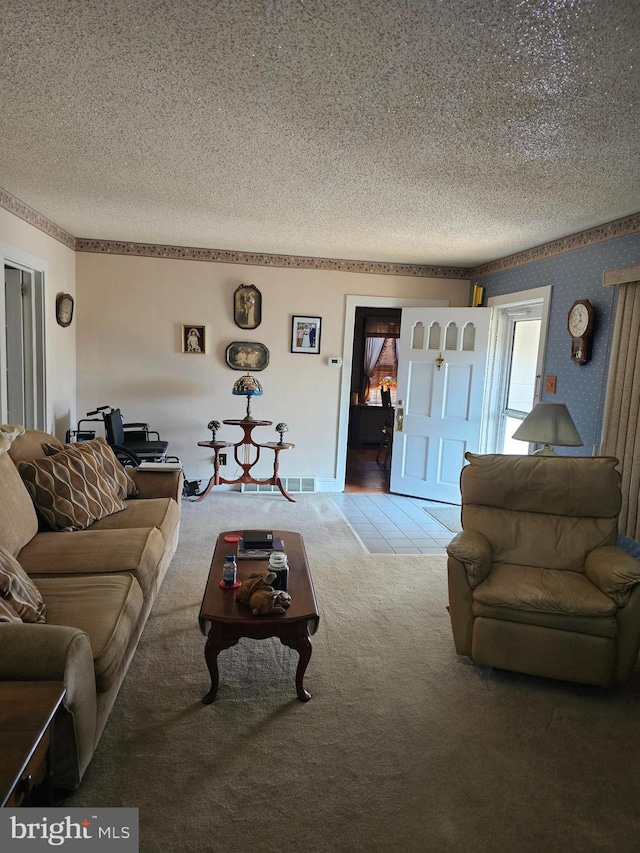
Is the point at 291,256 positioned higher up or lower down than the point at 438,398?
higher up

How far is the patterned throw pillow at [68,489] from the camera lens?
111 inches

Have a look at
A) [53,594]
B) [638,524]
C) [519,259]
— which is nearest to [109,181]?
[53,594]

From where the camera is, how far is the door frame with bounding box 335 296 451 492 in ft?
18.7

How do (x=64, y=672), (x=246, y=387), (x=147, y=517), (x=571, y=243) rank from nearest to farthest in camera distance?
(x=64, y=672) < (x=147, y=517) < (x=571, y=243) < (x=246, y=387)

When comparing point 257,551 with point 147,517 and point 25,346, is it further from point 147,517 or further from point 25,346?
point 25,346

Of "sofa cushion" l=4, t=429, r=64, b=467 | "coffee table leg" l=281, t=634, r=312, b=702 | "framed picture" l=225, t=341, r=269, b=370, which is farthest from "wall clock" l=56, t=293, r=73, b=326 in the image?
"coffee table leg" l=281, t=634, r=312, b=702

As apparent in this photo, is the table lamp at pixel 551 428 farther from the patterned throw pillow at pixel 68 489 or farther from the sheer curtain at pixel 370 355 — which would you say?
the sheer curtain at pixel 370 355

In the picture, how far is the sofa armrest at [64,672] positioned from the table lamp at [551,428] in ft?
8.82

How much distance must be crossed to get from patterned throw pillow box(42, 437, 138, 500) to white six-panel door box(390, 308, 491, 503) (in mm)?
3023

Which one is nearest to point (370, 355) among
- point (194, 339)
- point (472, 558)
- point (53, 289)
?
point (194, 339)

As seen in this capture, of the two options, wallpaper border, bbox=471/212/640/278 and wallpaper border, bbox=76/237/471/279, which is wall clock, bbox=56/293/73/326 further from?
wallpaper border, bbox=471/212/640/278

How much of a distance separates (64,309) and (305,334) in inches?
91.7

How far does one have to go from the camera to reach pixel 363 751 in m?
2.00

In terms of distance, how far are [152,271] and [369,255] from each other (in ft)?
7.23
